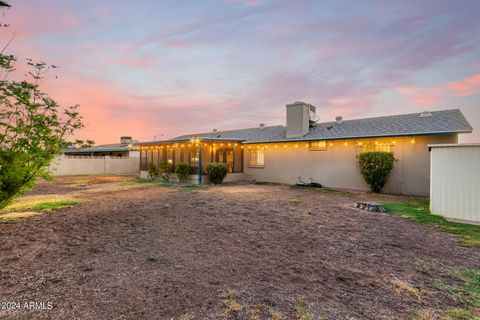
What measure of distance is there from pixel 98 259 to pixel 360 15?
1410 cm

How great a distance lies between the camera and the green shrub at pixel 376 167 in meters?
11.1

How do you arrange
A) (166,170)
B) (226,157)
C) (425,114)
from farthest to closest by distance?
(226,157) < (166,170) < (425,114)

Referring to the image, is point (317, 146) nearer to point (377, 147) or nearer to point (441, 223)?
point (377, 147)

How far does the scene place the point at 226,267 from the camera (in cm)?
329

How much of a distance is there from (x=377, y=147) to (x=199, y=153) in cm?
1145

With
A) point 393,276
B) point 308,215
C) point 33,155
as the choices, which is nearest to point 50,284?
point 33,155

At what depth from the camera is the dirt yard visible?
7.55 feet

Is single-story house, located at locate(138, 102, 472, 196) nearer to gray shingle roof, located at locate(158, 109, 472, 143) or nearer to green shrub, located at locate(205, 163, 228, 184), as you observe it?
gray shingle roof, located at locate(158, 109, 472, 143)

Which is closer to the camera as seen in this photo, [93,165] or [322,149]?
[322,149]

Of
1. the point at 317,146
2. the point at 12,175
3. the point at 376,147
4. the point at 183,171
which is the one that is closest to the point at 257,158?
the point at 317,146

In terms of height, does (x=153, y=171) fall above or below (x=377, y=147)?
below

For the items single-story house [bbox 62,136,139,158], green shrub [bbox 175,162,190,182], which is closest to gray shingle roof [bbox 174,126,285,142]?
green shrub [bbox 175,162,190,182]

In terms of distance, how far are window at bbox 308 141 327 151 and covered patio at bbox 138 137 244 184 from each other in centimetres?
569

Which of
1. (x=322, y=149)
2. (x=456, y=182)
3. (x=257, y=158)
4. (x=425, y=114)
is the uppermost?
(x=425, y=114)
